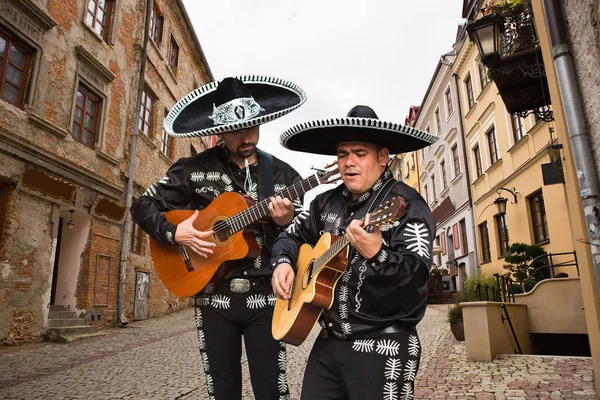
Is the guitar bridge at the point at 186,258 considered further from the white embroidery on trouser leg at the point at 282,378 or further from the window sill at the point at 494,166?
the window sill at the point at 494,166

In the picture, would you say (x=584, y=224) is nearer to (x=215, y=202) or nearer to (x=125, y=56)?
(x=215, y=202)

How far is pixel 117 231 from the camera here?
1221 centimetres

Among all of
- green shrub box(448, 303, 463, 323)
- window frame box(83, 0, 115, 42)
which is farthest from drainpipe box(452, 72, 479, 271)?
window frame box(83, 0, 115, 42)

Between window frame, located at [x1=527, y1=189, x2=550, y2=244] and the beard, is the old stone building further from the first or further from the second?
window frame, located at [x1=527, y1=189, x2=550, y2=244]

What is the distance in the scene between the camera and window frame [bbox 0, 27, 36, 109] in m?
8.58

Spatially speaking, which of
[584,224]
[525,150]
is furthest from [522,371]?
[525,150]

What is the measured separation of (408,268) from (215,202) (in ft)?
4.75

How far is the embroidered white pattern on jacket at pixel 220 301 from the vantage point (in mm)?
2371

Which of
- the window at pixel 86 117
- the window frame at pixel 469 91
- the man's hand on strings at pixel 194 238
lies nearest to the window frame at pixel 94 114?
the window at pixel 86 117

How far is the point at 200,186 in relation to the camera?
2.74 m

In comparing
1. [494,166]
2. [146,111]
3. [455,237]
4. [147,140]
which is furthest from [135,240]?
[455,237]

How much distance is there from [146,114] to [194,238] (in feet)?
43.1

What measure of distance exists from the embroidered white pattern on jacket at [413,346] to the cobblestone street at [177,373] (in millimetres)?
3119

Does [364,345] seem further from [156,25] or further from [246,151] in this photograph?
[156,25]
